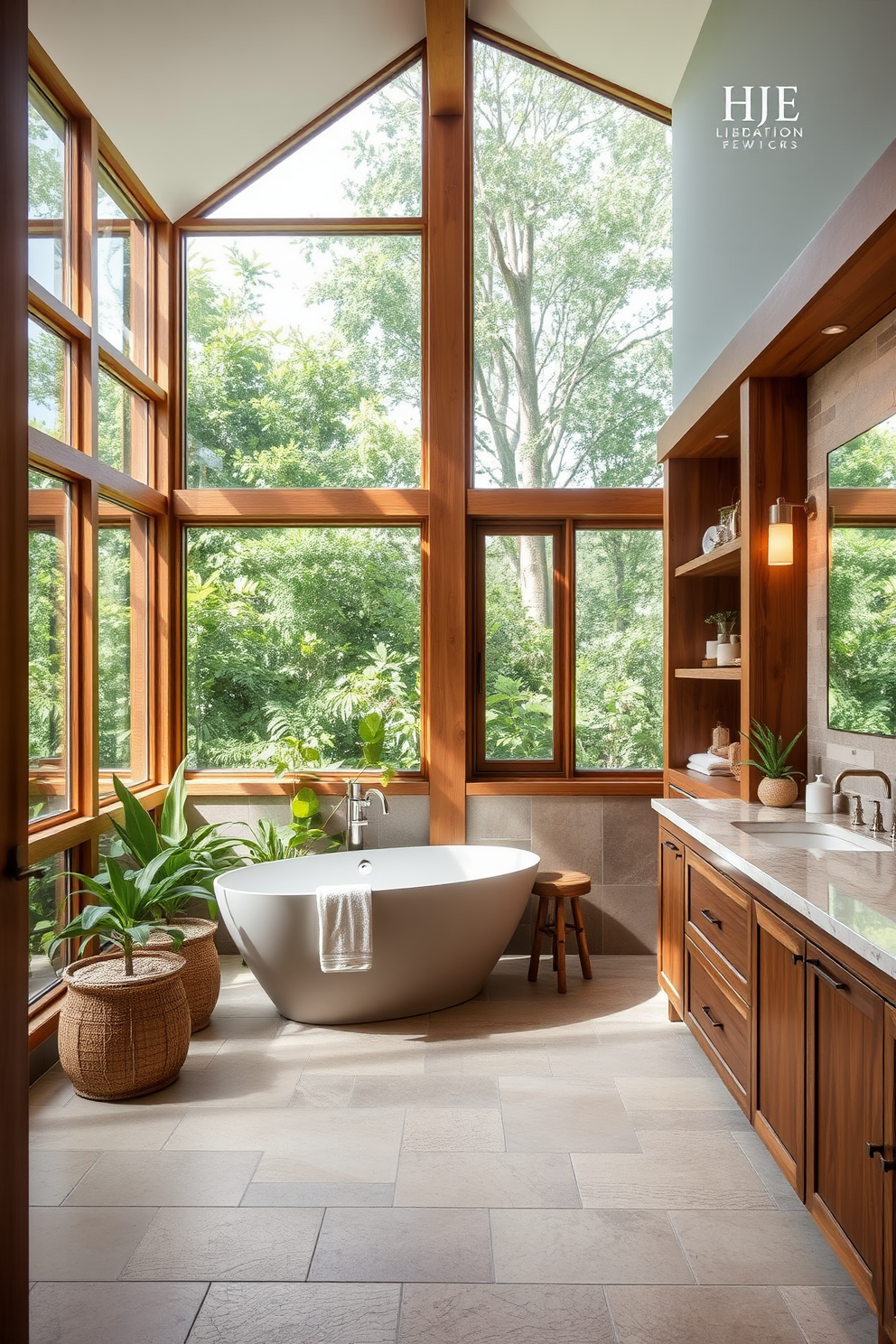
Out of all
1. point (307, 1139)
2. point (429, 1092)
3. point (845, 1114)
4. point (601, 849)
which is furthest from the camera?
point (601, 849)

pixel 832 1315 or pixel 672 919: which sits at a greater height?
pixel 672 919

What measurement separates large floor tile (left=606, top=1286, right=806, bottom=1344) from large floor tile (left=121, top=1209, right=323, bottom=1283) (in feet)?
2.35

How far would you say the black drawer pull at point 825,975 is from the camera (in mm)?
1903

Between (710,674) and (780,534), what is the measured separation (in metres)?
0.81

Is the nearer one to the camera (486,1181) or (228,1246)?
(228,1246)

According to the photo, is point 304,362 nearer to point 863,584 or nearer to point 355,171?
point 355,171

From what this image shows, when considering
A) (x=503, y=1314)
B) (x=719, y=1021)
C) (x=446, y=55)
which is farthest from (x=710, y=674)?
(x=446, y=55)

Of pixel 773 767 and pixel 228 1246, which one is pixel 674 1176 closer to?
pixel 228 1246

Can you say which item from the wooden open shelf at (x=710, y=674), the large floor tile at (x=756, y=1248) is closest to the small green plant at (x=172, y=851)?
the large floor tile at (x=756, y=1248)

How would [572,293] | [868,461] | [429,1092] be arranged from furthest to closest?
[572,293] → [429,1092] → [868,461]

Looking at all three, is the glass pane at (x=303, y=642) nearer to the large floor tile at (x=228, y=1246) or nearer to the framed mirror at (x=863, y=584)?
the framed mirror at (x=863, y=584)

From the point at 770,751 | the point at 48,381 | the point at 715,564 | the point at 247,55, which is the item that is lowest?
the point at 770,751

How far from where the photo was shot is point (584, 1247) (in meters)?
2.28

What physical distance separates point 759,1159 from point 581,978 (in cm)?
169
